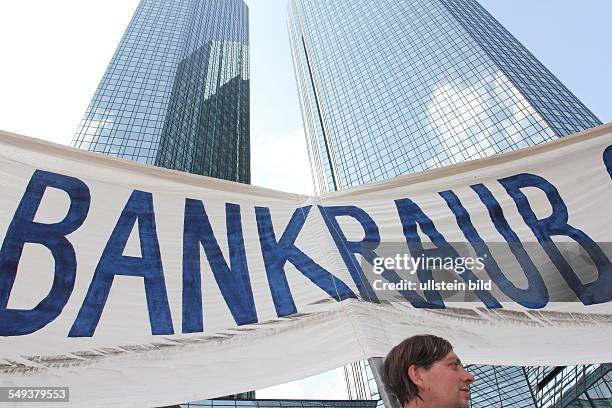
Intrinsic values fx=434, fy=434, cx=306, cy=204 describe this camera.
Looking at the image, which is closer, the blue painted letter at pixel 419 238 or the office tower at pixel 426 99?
the blue painted letter at pixel 419 238

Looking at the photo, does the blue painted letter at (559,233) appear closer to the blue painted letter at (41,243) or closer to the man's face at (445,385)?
the man's face at (445,385)

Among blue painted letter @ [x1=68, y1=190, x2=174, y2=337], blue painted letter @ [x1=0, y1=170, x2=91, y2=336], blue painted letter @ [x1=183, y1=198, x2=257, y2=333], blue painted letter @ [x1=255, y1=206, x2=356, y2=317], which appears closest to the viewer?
blue painted letter @ [x1=0, y1=170, x2=91, y2=336]

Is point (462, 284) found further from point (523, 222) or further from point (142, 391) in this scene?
point (142, 391)

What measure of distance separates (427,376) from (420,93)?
82.7 m

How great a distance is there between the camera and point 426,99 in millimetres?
78062

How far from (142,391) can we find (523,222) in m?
2.79

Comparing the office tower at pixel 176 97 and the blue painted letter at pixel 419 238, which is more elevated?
the office tower at pixel 176 97

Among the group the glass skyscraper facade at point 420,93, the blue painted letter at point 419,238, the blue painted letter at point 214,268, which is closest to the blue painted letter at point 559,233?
the blue painted letter at point 419,238

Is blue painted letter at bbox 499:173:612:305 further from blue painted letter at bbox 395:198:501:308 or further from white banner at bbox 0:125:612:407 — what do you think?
blue painted letter at bbox 395:198:501:308

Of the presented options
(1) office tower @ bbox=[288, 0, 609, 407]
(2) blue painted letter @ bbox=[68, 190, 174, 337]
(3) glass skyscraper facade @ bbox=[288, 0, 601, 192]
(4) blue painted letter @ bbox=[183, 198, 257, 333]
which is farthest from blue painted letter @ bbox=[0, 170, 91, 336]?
(3) glass skyscraper facade @ bbox=[288, 0, 601, 192]

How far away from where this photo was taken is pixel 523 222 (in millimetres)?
3223

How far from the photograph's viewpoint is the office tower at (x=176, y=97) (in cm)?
6975

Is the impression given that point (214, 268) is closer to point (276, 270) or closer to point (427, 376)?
point (276, 270)

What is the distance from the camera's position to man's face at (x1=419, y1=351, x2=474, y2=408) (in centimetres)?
190
